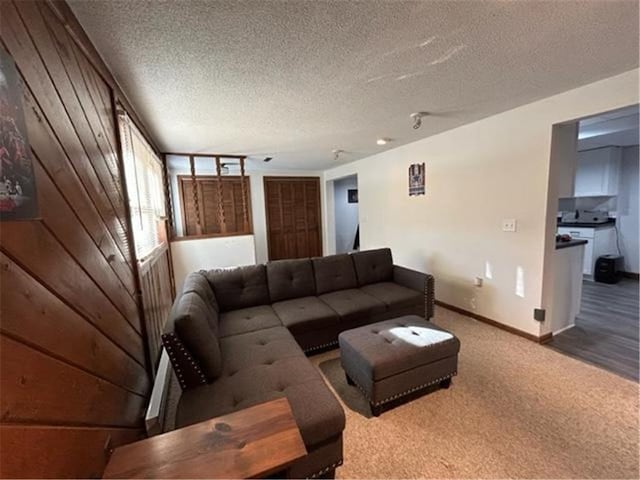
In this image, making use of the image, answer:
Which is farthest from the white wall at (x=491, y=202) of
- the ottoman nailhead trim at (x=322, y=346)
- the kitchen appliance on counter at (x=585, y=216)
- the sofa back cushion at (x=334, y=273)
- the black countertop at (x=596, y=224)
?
the kitchen appliance on counter at (x=585, y=216)

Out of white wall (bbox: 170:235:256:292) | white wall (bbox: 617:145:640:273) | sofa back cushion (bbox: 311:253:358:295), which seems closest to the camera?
sofa back cushion (bbox: 311:253:358:295)

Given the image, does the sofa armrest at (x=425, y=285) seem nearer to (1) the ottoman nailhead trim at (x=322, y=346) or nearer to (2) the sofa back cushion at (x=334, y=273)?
(2) the sofa back cushion at (x=334, y=273)

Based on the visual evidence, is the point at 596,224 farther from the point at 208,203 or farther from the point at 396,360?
the point at 208,203

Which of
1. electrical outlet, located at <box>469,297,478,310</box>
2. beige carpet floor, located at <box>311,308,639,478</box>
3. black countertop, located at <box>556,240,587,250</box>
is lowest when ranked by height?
beige carpet floor, located at <box>311,308,639,478</box>

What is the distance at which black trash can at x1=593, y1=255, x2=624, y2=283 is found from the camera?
13.6 feet

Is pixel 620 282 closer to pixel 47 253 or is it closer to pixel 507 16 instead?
pixel 507 16

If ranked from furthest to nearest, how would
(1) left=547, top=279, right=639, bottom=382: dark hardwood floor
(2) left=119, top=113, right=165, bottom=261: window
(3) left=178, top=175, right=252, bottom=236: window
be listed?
(3) left=178, top=175, right=252, bottom=236: window
(1) left=547, top=279, right=639, bottom=382: dark hardwood floor
(2) left=119, top=113, right=165, bottom=261: window

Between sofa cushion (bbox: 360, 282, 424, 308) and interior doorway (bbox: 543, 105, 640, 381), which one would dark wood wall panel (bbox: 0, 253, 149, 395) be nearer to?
sofa cushion (bbox: 360, 282, 424, 308)

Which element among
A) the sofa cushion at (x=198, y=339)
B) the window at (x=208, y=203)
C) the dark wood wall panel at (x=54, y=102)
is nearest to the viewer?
the dark wood wall panel at (x=54, y=102)

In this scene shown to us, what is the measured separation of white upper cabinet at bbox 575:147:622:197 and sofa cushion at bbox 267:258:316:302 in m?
5.08

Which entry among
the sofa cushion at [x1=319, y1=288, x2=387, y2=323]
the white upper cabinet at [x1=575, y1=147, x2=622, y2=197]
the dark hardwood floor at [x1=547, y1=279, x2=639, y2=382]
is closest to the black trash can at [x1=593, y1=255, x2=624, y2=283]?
the dark hardwood floor at [x1=547, y1=279, x2=639, y2=382]

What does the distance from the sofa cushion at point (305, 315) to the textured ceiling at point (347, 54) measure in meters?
1.79

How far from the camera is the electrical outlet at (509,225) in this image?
265 cm

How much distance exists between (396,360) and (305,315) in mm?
909
